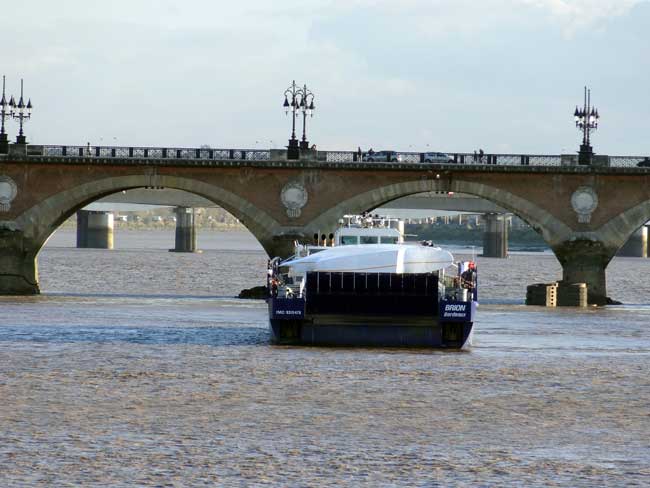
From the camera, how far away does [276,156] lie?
9250cm

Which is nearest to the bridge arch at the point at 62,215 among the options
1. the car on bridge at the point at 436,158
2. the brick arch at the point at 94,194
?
the brick arch at the point at 94,194

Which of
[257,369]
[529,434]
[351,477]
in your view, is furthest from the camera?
[257,369]

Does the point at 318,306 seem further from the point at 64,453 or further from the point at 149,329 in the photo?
the point at 64,453

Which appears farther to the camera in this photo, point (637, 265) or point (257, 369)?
point (637, 265)

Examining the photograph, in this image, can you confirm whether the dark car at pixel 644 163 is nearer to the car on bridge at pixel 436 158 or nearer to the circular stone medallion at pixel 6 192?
the car on bridge at pixel 436 158

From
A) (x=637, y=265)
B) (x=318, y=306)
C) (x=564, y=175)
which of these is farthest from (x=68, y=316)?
(x=637, y=265)

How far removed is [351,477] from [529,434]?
6.97 metres

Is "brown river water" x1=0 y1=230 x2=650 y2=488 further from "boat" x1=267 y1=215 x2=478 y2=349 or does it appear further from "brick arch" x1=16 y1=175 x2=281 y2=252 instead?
"brick arch" x1=16 y1=175 x2=281 y2=252

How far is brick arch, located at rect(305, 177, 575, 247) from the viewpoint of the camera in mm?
91375

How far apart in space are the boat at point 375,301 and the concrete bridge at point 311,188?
3606 cm

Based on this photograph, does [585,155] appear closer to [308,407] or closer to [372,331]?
[372,331]

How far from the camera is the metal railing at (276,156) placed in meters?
91.9

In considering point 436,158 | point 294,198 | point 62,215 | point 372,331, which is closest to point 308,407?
point 372,331

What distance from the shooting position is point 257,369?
1859 inches
